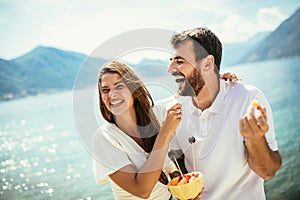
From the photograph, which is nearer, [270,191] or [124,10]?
[270,191]

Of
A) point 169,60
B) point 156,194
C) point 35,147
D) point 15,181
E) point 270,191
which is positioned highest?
point 169,60

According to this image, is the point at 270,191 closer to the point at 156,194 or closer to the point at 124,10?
the point at 156,194

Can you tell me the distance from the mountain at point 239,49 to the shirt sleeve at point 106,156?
2104cm

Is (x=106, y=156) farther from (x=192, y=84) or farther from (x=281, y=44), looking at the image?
(x=281, y=44)

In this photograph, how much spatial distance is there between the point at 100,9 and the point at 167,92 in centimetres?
1439

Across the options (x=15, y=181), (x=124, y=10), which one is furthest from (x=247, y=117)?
(x=124, y=10)

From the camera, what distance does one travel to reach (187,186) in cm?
131

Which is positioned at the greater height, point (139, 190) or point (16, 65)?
point (139, 190)

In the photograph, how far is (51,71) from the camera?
28016 millimetres

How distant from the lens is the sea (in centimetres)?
593

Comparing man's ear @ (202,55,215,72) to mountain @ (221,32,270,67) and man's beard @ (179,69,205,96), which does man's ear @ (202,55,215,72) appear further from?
mountain @ (221,32,270,67)

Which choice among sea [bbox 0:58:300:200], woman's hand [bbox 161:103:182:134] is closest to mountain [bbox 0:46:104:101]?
sea [bbox 0:58:300:200]

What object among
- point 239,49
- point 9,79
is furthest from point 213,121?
point 239,49

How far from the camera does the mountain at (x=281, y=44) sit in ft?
72.7
